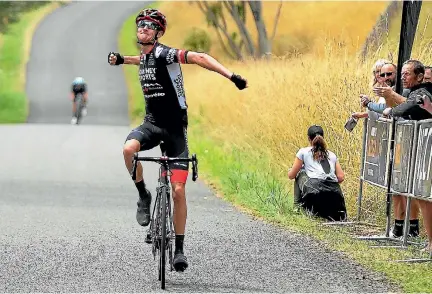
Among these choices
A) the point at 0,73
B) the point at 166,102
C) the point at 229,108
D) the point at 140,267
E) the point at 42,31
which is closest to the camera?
the point at 166,102

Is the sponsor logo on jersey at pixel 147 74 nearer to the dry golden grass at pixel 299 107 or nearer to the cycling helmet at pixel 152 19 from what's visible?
the cycling helmet at pixel 152 19

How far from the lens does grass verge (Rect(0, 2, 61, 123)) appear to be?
41125 mm

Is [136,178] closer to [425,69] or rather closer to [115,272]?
[115,272]

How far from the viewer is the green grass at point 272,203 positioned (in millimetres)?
8766

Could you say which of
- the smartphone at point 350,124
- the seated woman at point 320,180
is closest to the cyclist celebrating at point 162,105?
the smartphone at point 350,124

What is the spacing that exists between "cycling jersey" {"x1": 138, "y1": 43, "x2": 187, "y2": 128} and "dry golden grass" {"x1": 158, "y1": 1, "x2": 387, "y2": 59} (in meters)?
37.0

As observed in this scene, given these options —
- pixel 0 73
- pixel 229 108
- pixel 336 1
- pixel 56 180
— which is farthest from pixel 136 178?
pixel 336 1

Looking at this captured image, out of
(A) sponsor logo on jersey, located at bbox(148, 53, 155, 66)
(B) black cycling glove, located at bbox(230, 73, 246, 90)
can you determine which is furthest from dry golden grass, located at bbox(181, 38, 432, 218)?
(B) black cycling glove, located at bbox(230, 73, 246, 90)

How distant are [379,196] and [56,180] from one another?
21.3 feet

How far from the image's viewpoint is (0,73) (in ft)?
159

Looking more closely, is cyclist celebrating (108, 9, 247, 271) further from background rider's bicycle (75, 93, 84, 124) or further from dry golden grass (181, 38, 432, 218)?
background rider's bicycle (75, 93, 84, 124)

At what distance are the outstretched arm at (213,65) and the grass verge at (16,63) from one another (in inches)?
1254

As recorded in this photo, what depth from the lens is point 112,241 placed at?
34.0 feet

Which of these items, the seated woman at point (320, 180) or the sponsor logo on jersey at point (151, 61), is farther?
the seated woman at point (320, 180)
